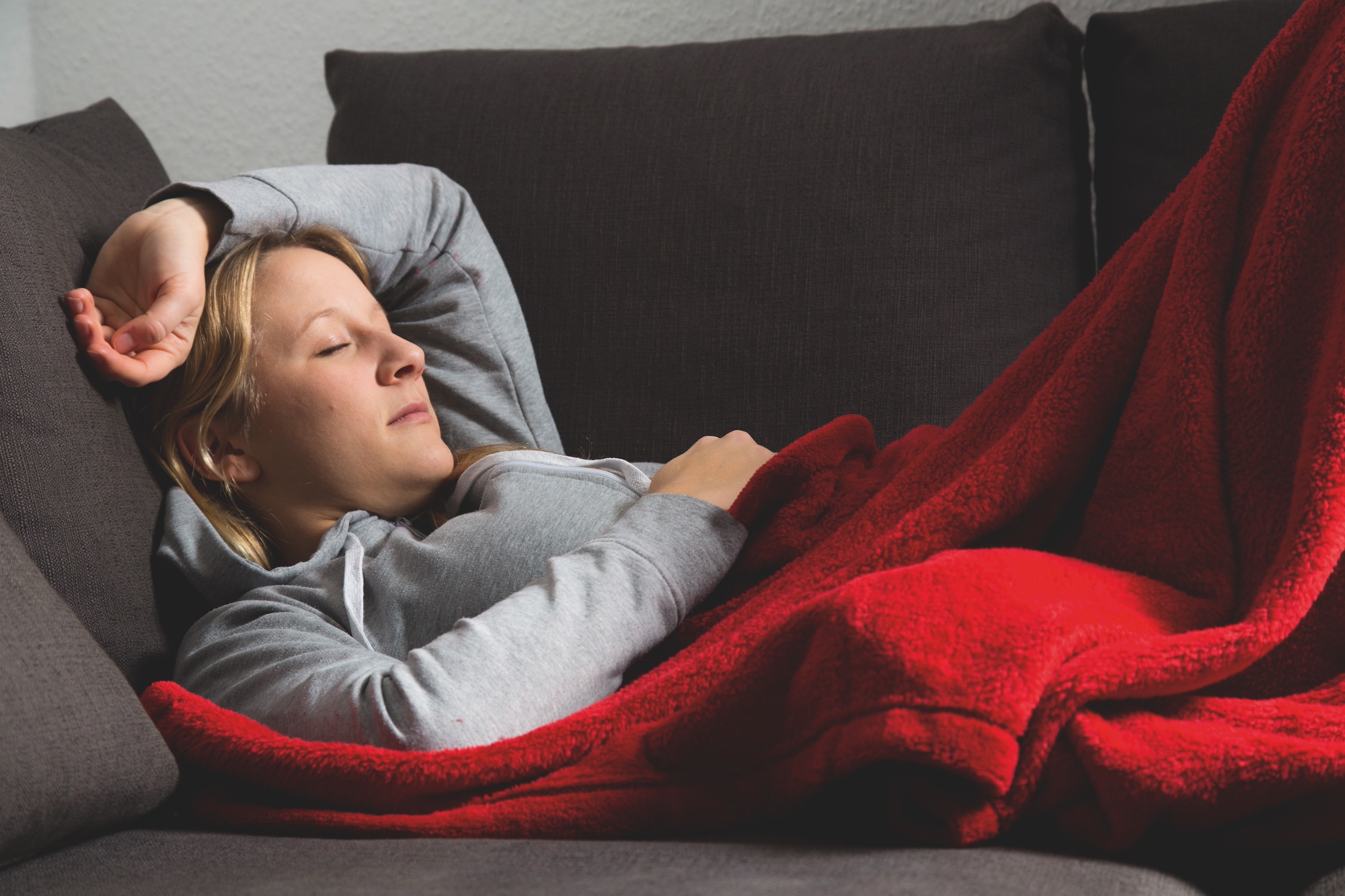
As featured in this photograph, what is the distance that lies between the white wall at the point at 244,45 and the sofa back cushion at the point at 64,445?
36.4 inches

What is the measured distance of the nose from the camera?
39.0 inches

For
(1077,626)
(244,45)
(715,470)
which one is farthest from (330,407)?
(244,45)

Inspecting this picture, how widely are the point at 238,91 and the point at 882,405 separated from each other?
52.1 inches

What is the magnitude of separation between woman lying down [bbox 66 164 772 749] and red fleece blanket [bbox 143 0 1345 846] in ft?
0.19

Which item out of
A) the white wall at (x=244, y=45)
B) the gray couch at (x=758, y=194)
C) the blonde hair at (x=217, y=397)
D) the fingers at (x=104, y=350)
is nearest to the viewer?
the fingers at (x=104, y=350)

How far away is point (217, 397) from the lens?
950 mm

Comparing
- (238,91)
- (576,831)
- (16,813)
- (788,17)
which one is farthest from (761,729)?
(238,91)

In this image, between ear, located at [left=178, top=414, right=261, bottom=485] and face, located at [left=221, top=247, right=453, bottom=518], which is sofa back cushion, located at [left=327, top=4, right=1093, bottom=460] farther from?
ear, located at [left=178, top=414, right=261, bottom=485]

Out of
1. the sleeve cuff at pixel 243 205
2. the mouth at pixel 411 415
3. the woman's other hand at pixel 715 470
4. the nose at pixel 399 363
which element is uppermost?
the sleeve cuff at pixel 243 205

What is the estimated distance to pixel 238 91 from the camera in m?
1.83

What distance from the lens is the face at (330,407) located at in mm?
964

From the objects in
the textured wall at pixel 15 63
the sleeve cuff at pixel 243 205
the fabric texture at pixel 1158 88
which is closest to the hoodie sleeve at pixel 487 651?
the sleeve cuff at pixel 243 205

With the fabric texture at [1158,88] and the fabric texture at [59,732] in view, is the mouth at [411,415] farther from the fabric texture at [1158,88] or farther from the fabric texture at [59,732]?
the fabric texture at [1158,88]

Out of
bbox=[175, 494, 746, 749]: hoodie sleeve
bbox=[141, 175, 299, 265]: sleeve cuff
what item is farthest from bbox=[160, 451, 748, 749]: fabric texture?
bbox=[141, 175, 299, 265]: sleeve cuff
